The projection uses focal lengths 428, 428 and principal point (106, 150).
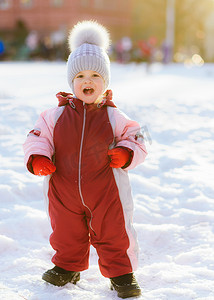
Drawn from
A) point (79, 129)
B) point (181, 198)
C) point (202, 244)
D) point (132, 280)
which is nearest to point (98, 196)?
point (79, 129)

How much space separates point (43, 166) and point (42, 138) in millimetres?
187

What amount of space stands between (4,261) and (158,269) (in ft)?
3.12

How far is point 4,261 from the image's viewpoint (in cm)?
262

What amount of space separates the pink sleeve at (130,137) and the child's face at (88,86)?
149mm

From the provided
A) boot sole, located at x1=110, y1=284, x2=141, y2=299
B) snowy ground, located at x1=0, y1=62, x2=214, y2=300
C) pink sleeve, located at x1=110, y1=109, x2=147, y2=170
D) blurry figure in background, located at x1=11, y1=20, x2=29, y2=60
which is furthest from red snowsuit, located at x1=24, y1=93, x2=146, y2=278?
blurry figure in background, located at x1=11, y1=20, x2=29, y2=60

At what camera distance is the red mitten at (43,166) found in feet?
7.13

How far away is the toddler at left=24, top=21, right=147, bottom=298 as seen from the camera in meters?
2.24

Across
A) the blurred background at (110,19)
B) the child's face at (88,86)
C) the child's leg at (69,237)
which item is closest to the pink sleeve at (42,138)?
the child's face at (88,86)

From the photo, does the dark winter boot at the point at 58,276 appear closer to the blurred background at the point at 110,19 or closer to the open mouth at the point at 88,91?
the open mouth at the point at 88,91

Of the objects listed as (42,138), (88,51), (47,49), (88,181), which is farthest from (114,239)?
(47,49)

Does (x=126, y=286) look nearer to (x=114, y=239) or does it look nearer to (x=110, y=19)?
(x=114, y=239)

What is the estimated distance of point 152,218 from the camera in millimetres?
3426

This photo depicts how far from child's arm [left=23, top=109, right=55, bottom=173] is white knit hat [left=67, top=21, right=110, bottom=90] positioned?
247 mm

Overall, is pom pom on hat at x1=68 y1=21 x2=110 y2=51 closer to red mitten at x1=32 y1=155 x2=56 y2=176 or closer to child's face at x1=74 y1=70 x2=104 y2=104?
child's face at x1=74 y1=70 x2=104 y2=104
